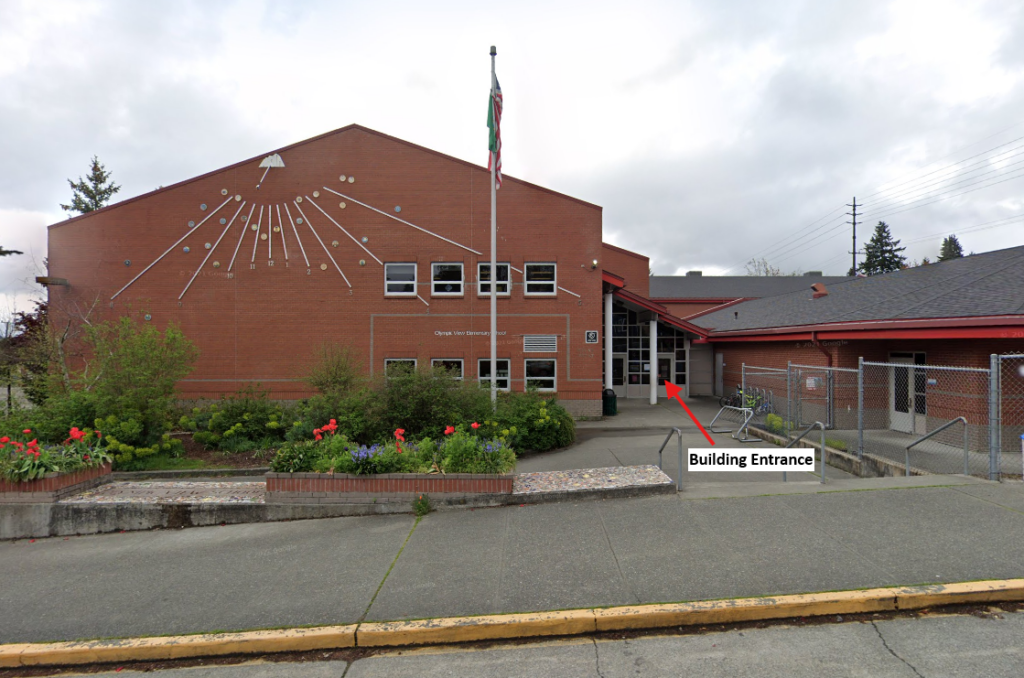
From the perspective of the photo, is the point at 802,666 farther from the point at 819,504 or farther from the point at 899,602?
the point at 819,504

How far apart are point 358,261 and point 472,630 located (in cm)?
1678

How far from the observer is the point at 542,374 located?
19328 millimetres

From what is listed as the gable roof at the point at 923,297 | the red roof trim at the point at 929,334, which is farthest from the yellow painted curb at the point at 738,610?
the gable roof at the point at 923,297

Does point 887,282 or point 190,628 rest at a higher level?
point 887,282

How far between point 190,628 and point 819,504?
6.87 metres

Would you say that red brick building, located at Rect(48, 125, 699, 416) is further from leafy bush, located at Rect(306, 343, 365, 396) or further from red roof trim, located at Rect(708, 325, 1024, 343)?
red roof trim, located at Rect(708, 325, 1024, 343)

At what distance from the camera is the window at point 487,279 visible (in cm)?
1931

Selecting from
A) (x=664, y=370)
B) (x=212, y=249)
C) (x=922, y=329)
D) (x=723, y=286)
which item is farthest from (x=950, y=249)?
(x=212, y=249)

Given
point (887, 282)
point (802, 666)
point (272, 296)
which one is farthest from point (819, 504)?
point (272, 296)

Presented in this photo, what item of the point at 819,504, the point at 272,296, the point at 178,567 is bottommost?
the point at 178,567

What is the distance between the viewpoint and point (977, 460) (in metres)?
10.4

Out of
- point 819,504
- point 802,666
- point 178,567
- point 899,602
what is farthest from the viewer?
point 819,504

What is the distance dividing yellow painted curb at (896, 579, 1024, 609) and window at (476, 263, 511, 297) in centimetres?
1567

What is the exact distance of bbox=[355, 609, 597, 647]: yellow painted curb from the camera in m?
4.26
